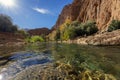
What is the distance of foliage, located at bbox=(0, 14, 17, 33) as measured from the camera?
63281mm

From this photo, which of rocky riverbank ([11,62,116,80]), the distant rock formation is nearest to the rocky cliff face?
rocky riverbank ([11,62,116,80])

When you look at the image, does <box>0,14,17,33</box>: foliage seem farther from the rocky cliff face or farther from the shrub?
the rocky cliff face

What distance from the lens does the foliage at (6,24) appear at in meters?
63.3

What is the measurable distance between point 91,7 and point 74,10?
27442 millimetres

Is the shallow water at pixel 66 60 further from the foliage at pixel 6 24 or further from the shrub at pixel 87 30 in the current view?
the foliage at pixel 6 24

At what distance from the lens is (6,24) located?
64.6 metres

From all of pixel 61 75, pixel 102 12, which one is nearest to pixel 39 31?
pixel 102 12

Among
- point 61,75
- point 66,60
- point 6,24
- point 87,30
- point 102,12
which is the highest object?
point 102,12

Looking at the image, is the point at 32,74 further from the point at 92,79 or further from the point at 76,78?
the point at 92,79

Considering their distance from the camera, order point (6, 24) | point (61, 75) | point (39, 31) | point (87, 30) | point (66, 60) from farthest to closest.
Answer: point (39, 31), point (6, 24), point (87, 30), point (66, 60), point (61, 75)

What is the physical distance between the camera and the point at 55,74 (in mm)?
10391

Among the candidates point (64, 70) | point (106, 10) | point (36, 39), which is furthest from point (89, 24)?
point (64, 70)

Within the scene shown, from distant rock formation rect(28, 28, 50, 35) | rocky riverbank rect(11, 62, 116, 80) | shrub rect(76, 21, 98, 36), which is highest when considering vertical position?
distant rock formation rect(28, 28, 50, 35)

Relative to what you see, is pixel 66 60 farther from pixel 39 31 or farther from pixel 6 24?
pixel 39 31
